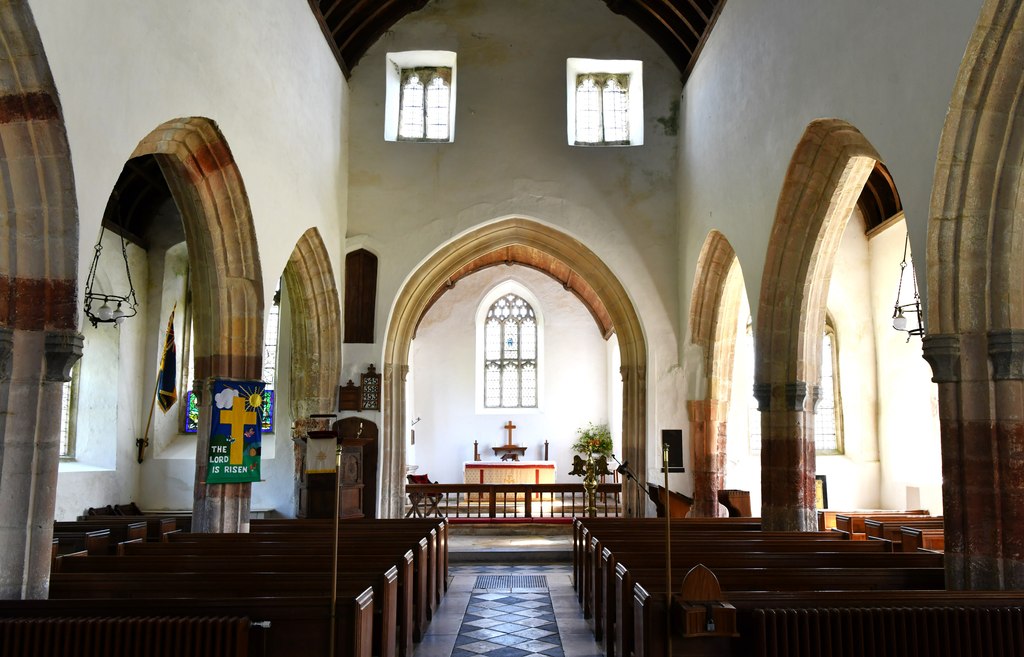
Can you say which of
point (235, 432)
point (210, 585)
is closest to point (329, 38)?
point (235, 432)

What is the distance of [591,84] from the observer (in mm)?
13078

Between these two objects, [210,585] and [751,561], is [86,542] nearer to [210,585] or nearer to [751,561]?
[210,585]

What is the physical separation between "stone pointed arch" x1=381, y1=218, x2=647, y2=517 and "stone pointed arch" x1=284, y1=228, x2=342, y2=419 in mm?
801

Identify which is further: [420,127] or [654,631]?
[420,127]

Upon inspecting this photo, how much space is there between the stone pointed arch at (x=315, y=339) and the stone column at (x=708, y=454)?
507cm

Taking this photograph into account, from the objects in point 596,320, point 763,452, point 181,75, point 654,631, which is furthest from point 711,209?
point 596,320

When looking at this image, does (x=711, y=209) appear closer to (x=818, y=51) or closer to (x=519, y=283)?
(x=818, y=51)

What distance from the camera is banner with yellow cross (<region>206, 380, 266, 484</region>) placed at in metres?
8.08

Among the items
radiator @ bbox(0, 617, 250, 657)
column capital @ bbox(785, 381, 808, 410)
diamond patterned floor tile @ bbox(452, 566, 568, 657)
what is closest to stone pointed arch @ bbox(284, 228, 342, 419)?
diamond patterned floor tile @ bbox(452, 566, 568, 657)

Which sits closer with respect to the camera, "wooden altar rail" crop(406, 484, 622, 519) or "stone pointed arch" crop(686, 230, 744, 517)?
"stone pointed arch" crop(686, 230, 744, 517)

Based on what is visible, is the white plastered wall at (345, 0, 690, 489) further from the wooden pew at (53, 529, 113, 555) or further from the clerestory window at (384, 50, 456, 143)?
the wooden pew at (53, 529, 113, 555)

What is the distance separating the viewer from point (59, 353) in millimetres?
5062

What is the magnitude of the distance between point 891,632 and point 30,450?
4.66m

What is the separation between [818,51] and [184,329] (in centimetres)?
1014
